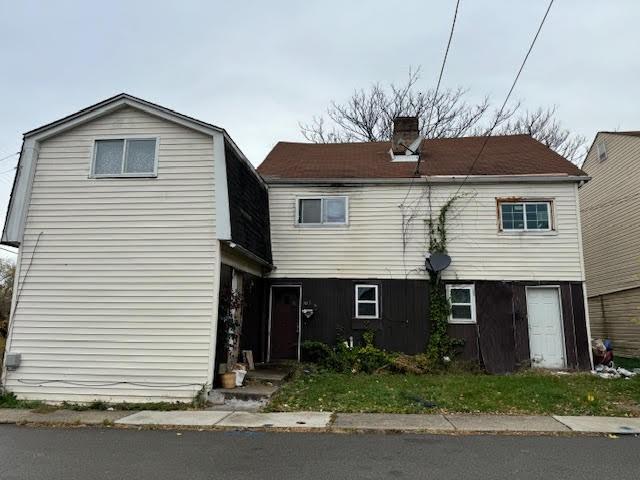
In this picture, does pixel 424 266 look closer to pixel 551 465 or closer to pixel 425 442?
pixel 425 442

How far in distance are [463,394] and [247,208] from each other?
6.10 meters

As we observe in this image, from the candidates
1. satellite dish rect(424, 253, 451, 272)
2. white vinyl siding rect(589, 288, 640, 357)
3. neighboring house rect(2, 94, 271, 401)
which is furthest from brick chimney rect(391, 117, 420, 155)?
white vinyl siding rect(589, 288, 640, 357)

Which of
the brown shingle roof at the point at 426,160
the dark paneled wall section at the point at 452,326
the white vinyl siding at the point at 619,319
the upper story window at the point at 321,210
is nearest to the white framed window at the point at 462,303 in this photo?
the dark paneled wall section at the point at 452,326

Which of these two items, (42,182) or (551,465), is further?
(42,182)

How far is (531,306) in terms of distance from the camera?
41.7ft

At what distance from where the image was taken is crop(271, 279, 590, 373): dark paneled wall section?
40.5 ft

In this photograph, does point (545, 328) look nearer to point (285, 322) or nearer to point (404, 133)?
point (285, 322)

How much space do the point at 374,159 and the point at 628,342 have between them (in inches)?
401

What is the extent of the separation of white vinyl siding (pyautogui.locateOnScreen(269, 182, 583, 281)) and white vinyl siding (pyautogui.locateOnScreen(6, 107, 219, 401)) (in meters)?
3.94

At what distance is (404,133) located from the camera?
15742 millimetres

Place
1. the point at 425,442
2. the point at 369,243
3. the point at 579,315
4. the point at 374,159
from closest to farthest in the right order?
the point at 425,442 < the point at 579,315 < the point at 369,243 < the point at 374,159

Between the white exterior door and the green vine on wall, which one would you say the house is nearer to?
the white exterior door

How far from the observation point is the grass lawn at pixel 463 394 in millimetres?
8438

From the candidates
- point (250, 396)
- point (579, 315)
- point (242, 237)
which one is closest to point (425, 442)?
point (250, 396)
